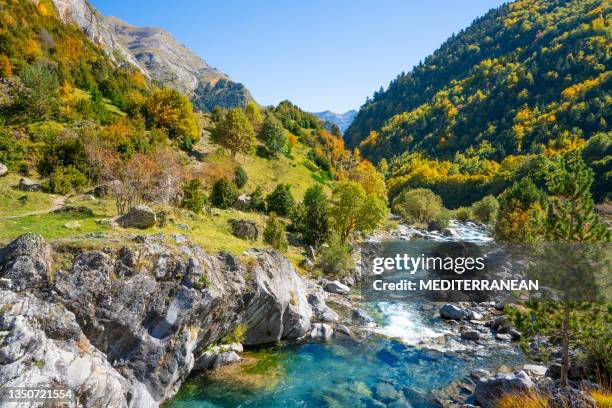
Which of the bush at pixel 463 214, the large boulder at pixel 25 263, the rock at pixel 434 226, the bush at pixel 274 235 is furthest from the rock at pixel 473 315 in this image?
the bush at pixel 463 214

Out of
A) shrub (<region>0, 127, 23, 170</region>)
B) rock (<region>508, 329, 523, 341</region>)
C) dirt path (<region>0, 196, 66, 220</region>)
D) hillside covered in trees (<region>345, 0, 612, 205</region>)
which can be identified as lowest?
rock (<region>508, 329, 523, 341</region>)

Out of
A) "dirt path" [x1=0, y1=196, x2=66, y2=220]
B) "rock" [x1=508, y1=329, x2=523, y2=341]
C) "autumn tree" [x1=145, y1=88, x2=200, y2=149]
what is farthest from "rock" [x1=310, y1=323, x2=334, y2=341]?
"autumn tree" [x1=145, y1=88, x2=200, y2=149]

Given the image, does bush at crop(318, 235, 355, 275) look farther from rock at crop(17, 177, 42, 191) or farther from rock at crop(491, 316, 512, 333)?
rock at crop(17, 177, 42, 191)

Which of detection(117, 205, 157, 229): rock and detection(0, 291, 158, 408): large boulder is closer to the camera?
detection(0, 291, 158, 408): large boulder

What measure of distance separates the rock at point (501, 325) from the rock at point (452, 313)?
2.23m

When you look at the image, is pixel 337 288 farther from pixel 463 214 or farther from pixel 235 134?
pixel 463 214

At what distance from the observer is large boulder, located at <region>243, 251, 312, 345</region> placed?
20250 mm

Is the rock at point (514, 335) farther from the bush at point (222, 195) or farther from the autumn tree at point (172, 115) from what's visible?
the autumn tree at point (172, 115)

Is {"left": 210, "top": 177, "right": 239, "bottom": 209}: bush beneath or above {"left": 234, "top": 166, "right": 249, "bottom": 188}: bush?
beneath

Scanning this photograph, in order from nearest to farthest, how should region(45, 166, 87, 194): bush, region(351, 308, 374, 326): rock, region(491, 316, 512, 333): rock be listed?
1. region(491, 316, 512, 333): rock
2. region(351, 308, 374, 326): rock
3. region(45, 166, 87, 194): bush

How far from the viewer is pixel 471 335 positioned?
927 inches

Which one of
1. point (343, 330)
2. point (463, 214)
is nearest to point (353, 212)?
point (343, 330)

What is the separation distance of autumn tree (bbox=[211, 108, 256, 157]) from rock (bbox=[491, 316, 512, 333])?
157 ft

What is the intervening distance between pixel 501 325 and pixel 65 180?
36.3 metres
